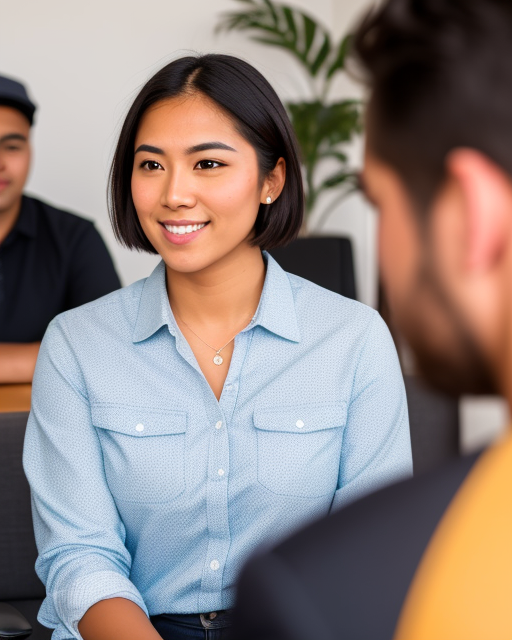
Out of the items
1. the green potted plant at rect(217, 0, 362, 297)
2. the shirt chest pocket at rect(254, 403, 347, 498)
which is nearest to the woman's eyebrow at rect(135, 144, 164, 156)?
the shirt chest pocket at rect(254, 403, 347, 498)

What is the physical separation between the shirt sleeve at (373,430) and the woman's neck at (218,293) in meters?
0.24

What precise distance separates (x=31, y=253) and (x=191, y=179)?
3.93ft

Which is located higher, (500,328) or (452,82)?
(452,82)

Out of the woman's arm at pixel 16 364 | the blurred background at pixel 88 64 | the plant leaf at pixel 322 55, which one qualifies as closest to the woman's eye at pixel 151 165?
the woman's arm at pixel 16 364

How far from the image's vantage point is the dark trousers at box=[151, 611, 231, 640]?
4.62 ft

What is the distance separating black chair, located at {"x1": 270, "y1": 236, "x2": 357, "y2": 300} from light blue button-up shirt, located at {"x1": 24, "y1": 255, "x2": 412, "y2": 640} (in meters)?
1.20

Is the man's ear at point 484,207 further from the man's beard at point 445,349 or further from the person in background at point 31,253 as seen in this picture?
the person in background at point 31,253

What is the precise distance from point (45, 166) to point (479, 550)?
4142 mm

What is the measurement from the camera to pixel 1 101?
2361mm

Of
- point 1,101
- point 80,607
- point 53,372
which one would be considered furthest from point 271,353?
point 1,101

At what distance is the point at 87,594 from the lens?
1.32m

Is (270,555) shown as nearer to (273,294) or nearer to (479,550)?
(479,550)

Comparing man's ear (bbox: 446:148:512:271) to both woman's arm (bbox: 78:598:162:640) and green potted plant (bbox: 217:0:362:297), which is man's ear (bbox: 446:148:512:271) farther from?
green potted plant (bbox: 217:0:362:297)

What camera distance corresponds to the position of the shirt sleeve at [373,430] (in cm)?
145
